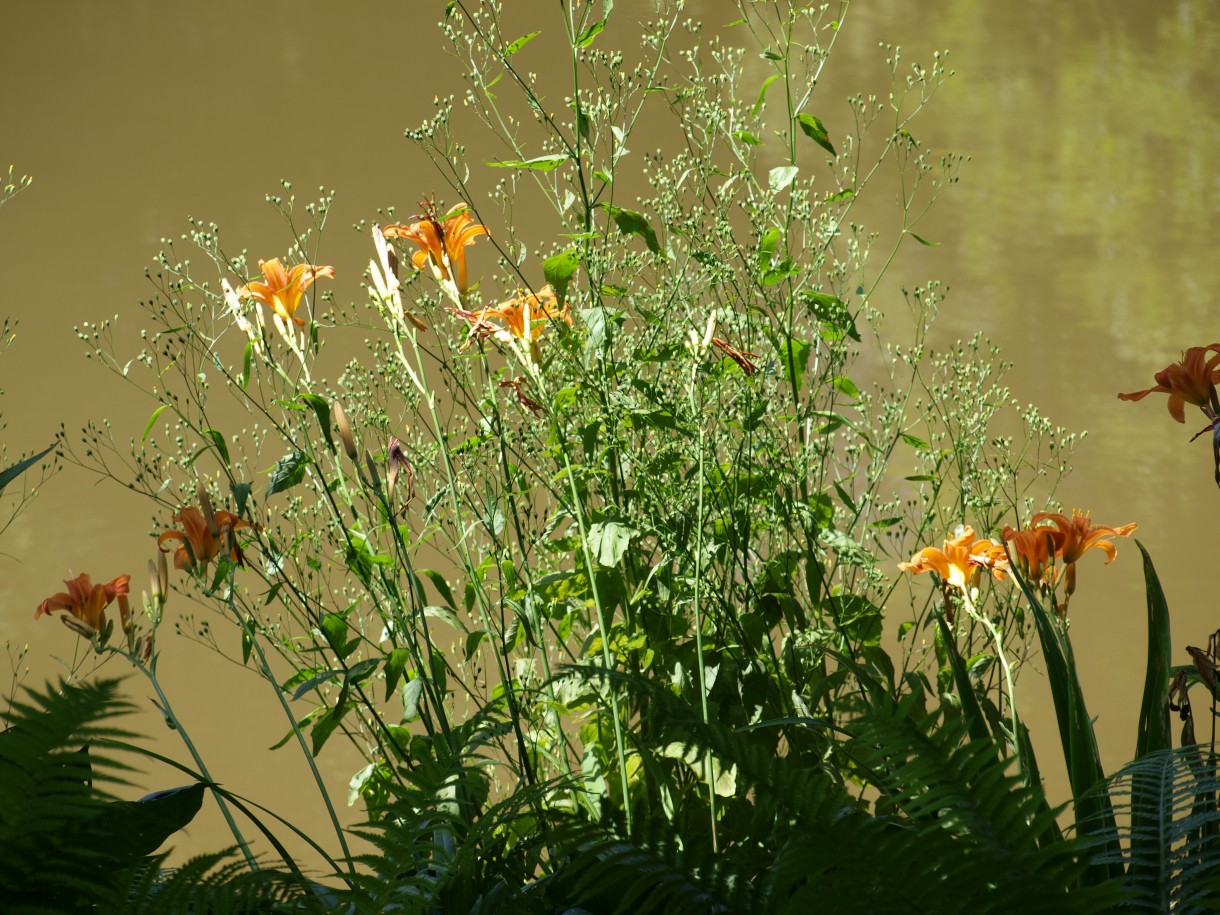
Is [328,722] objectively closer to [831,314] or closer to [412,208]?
[831,314]

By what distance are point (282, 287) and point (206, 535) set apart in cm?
24

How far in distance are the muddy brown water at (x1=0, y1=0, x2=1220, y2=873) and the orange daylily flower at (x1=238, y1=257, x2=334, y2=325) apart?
220 cm

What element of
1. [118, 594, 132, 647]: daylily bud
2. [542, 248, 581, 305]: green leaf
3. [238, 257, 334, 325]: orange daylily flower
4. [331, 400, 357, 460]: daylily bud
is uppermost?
→ [542, 248, 581, 305]: green leaf

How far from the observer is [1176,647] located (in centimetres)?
342

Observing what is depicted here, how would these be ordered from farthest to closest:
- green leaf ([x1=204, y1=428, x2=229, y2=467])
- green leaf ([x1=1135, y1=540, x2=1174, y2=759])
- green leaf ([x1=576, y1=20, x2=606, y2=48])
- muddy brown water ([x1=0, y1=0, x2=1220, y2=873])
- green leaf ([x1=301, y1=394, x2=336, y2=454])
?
muddy brown water ([x1=0, y1=0, x2=1220, y2=873]), green leaf ([x1=576, y1=20, x2=606, y2=48]), green leaf ([x1=204, y1=428, x2=229, y2=467]), green leaf ([x1=301, y1=394, x2=336, y2=454]), green leaf ([x1=1135, y1=540, x2=1174, y2=759])

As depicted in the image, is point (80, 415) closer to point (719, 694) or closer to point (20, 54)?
point (20, 54)

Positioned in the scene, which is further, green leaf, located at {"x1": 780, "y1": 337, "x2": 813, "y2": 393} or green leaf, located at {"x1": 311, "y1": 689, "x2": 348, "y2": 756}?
green leaf, located at {"x1": 780, "y1": 337, "x2": 813, "y2": 393}

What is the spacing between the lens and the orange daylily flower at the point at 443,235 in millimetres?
1102

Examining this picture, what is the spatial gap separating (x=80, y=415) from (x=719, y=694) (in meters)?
2.50

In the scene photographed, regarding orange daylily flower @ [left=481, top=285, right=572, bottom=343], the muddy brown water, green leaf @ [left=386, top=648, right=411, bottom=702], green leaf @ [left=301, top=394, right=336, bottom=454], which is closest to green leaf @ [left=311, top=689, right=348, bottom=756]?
green leaf @ [left=386, top=648, right=411, bottom=702]

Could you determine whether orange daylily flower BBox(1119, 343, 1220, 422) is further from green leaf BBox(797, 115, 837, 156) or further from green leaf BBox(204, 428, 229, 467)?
green leaf BBox(204, 428, 229, 467)

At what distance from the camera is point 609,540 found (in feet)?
3.46

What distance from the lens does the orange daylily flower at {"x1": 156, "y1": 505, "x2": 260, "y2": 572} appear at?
40.1 inches

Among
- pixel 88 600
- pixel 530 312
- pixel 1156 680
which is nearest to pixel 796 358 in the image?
pixel 530 312
